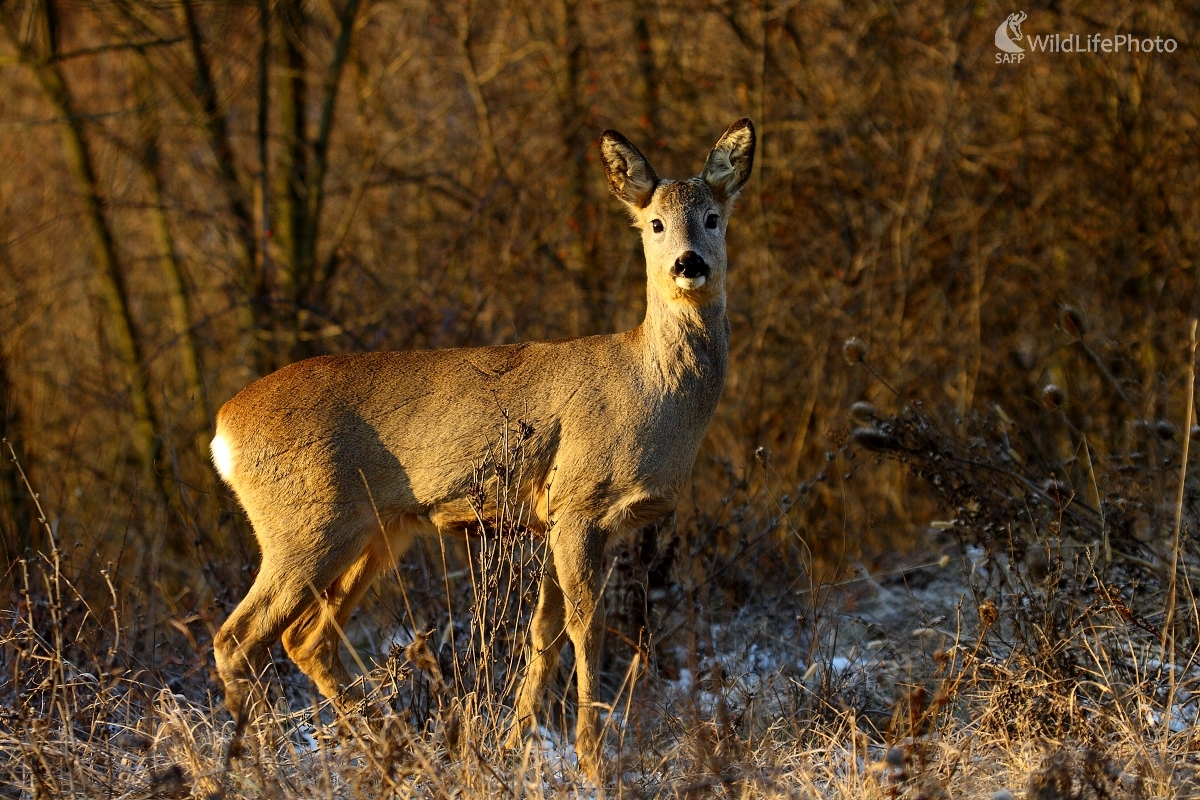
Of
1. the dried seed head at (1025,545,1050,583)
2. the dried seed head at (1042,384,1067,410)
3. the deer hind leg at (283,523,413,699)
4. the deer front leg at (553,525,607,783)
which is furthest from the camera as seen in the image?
the dried seed head at (1025,545,1050,583)

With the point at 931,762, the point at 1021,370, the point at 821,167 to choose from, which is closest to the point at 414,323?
the point at 821,167

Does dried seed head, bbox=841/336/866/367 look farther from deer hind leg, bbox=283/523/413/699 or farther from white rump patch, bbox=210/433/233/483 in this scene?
white rump patch, bbox=210/433/233/483

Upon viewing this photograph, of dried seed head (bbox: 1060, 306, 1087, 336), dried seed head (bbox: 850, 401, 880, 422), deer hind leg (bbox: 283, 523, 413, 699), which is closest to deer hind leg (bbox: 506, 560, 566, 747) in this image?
deer hind leg (bbox: 283, 523, 413, 699)

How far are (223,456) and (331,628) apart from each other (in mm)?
895

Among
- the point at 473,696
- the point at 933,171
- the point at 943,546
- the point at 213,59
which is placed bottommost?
the point at 943,546

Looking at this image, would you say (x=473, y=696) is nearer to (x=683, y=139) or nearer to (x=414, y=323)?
(x=414, y=323)

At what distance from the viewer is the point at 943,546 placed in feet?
24.6

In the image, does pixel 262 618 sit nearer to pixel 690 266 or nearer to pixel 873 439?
pixel 690 266

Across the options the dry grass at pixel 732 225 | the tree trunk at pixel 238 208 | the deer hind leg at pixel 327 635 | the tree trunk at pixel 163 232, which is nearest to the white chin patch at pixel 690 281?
the deer hind leg at pixel 327 635

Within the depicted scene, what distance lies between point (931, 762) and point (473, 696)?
1550 millimetres

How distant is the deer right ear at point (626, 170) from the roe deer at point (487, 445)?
0.04ft

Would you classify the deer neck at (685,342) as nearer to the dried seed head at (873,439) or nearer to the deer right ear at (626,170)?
the deer right ear at (626,170)

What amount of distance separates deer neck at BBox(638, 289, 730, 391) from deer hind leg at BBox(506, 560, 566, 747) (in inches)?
37.8

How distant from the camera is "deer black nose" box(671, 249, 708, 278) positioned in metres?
4.76
